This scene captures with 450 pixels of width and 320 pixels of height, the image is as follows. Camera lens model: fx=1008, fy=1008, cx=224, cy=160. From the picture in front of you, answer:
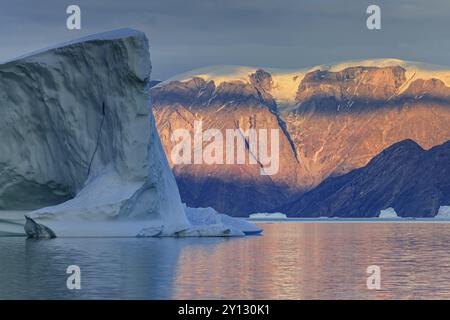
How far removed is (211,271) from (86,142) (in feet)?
64.3

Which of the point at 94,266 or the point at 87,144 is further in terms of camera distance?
the point at 87,144

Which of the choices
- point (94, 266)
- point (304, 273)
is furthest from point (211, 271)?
point (94, 266)

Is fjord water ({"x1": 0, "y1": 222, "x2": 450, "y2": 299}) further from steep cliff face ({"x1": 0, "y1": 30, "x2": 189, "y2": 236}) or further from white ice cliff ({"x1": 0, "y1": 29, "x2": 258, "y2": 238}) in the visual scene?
steep cliff face ({"x1": 0, "y1": 30, "x2": 189, "y2": 236})

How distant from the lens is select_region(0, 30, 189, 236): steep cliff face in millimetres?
45594

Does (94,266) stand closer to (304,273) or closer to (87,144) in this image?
(304,273)

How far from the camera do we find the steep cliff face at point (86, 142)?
150ft

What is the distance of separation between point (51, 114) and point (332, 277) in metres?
23.8

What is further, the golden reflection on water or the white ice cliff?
the white ice cliff

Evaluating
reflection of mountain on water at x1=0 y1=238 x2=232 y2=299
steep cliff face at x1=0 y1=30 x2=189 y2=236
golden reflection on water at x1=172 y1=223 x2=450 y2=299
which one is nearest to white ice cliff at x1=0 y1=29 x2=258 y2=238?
steep cliff face at x1=0 y1=30 x2=189 y2=236

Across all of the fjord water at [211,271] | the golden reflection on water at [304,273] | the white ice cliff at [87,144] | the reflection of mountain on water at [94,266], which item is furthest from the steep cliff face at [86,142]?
the golden reflection on water at [304,273]

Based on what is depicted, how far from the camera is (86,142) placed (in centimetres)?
4781

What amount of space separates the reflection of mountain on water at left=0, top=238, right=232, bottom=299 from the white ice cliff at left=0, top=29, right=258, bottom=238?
Result: 44.4 inches

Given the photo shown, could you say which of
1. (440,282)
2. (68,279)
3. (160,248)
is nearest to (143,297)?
(68,279)

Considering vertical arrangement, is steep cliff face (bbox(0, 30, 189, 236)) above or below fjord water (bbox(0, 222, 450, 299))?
above
